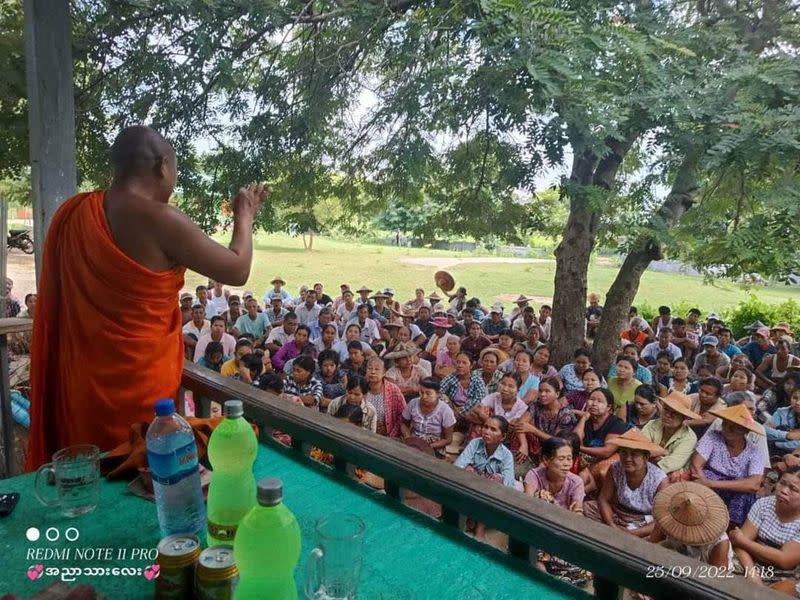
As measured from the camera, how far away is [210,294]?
1041 centimetres

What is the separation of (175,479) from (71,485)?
0.34 metres

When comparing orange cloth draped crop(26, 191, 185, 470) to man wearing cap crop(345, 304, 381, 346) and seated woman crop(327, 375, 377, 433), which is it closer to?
seated woman crop(327, 375, 377, 433)

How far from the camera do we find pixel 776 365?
682cm

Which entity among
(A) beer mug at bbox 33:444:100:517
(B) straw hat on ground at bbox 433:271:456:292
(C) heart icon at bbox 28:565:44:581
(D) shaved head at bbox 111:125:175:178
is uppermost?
(D) shaved head at bbox 111:125:175:178

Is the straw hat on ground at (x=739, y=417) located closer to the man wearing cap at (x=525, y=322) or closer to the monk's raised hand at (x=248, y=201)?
the monk's raised hand at (x=248, y=201)

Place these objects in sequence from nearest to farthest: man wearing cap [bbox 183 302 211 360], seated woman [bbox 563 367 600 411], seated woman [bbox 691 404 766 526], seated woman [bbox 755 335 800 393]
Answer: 1. seated woman [bbox 691 404 766 526]
2. seated woman [bbox 563 367 600 411]
3. seated woman [bbox 755 335 800 393]
4. man wearing cap [bbox 183 302 211 360]

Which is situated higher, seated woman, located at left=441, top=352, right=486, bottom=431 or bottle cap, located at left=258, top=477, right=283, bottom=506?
bottle cap, located at left=258, top=477, right=283, bottom=506

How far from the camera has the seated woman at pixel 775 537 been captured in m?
3.28

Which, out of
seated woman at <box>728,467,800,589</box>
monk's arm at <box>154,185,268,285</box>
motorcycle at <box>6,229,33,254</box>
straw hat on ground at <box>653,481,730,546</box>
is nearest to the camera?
monk's arm at <box>154,185,268,285</box>

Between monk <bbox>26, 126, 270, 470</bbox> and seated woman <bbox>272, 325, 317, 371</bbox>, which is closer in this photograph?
monk <bbox>26, 126, 270, 470</bbox>

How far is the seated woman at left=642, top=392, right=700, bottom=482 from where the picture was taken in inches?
169

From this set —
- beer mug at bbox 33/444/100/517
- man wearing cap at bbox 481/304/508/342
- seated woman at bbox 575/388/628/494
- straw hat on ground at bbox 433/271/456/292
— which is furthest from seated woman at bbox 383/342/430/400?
straw hat on ground at bbox 433/271/456/292

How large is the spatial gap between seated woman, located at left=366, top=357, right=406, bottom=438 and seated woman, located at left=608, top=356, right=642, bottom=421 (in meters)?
2.25

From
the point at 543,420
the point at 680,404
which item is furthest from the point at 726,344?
Answer: the point at 543,420
